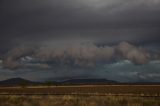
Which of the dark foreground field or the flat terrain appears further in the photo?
the flat terrain

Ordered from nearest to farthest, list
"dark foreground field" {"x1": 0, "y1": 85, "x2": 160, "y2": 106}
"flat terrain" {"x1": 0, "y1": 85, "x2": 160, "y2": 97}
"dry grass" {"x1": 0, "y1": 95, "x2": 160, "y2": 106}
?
"dry grass" {"x1": 0, "y1": 95, "x2": 160, "y2": 106}
"dark foreground field" {"x1": 0, "y1": 85, "x2": 160, "y2": 106}
"flat terrain" {"x1": 0, "y1": 85, "x2": 160, "y2": 97}

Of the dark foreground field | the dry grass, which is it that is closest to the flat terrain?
the dark foreground field

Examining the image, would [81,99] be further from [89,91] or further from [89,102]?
[89,91]

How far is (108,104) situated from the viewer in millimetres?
26656

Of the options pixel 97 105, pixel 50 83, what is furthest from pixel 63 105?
pixel 50 83

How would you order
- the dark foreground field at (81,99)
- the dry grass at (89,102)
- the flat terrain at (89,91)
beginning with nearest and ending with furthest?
the dry grass at (89,102)
the dark foreground field at (81,99)
the flat terrain at (89,91)

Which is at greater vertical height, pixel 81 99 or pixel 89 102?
pixel 81 99

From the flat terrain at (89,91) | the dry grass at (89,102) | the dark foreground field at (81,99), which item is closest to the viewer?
the dry grass at (89,102)

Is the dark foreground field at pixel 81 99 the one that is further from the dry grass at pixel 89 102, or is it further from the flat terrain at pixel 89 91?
the flat terrain at pixel 89 91

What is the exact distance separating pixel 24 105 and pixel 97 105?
6.94 metres

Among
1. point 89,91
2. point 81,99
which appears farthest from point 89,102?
point 89,91

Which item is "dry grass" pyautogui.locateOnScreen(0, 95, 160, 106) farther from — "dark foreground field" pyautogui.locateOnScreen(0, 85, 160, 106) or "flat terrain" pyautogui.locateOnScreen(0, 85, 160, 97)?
"flat terrain" pyautogui.locateOnScreen(0, 85, 160, 97)

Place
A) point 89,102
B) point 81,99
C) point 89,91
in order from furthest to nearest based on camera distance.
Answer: point 89,91, point 81,99, point 89,102

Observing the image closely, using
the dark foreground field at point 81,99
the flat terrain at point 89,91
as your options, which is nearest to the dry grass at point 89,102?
the dark foreground field at point 81,99
